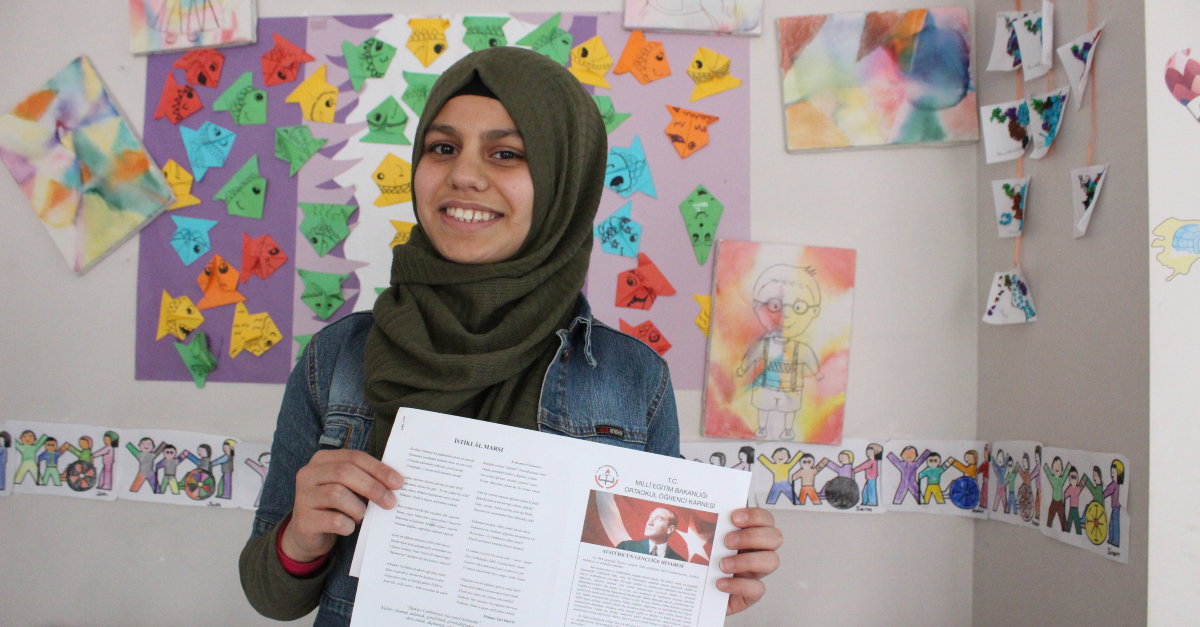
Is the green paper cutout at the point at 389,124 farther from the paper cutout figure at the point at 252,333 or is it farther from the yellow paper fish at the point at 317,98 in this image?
the paper cutout figure at the point at 252,333

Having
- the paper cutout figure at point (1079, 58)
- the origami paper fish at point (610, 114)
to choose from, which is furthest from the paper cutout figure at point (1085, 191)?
the origami paper fish at point (610, 114)

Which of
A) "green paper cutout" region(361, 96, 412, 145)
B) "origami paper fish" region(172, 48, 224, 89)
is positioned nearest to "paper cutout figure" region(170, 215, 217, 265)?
"origami paper fish" region(172, 48, 224, 89)

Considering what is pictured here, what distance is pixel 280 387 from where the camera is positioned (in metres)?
1.55

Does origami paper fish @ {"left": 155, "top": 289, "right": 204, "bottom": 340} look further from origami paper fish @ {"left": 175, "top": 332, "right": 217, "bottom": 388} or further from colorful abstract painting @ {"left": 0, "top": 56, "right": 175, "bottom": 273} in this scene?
colorful abstract painting @ {"left": 0, "top": 56, "right": 175, "bottom": 273}

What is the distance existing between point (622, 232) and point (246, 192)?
836 millimetres

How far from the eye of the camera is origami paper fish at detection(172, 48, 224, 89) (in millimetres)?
1588

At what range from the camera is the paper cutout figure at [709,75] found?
1527mm

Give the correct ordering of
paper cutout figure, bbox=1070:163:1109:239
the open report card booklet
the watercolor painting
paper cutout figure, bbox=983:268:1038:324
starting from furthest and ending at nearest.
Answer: the watercolor painting
paper cutout figure, bbox=983:268:1038:324
paper cutout figure, bbox=1070:163:1109:239
the open report card booklet

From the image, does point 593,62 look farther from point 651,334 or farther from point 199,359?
point 199,359

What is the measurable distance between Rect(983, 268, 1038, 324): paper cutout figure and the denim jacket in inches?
29.9

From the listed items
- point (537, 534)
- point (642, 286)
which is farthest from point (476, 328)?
point (642, 286)

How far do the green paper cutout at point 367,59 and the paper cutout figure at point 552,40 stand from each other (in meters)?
0.30

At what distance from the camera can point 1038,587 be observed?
1.27 meters

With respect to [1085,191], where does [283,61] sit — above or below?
above
